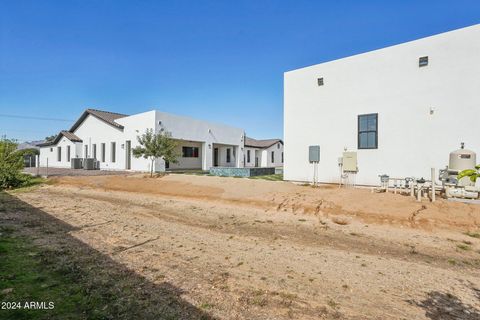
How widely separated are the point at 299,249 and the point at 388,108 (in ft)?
34.8

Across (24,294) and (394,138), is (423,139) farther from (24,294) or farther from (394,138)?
(24,294)

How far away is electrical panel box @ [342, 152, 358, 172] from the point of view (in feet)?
44.4

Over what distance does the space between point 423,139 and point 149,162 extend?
19707mm

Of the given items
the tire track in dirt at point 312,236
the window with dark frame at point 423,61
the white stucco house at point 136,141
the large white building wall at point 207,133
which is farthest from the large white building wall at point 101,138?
the window with dark frame at point 423,61

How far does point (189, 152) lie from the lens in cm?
2858

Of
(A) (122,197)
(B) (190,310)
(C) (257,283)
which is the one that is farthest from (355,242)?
(A) (122,197)

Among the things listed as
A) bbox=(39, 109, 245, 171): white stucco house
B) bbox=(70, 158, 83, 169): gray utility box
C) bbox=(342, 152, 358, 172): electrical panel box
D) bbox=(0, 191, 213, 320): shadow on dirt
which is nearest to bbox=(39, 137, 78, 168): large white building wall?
bbox=(39, 109, 245, 171): white stucco house

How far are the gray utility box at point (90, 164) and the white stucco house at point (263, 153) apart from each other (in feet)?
59.5

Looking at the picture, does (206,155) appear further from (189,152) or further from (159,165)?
(159,165)

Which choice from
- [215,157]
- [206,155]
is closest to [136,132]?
[206,155]

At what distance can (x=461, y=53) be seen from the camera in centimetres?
1086

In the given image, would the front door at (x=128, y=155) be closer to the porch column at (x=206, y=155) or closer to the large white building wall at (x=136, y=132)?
the large white building wall at (x=136, y=132)

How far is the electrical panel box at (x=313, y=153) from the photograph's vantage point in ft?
48.6

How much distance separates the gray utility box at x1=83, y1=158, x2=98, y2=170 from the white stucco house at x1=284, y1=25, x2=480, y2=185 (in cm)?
2080
